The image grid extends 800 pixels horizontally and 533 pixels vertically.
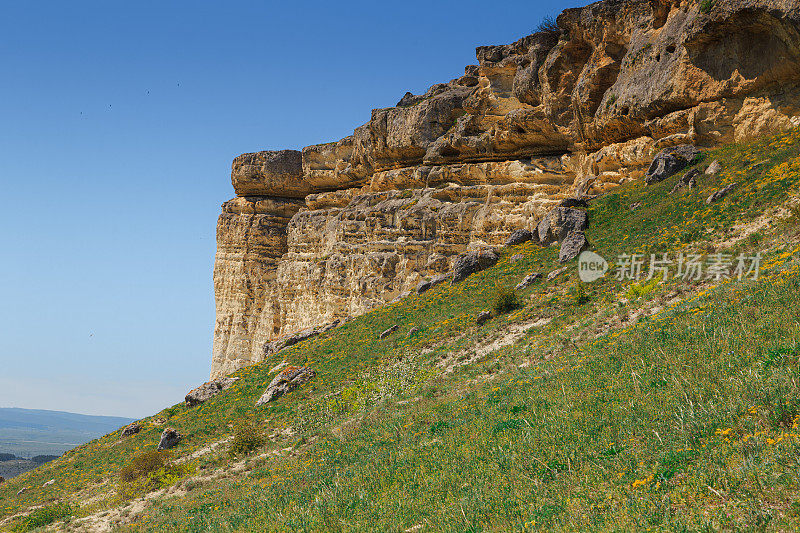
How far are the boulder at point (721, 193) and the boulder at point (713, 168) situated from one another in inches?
108

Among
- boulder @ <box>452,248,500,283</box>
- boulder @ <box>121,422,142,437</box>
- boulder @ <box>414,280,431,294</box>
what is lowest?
boulder @ <box>121,422,142,437</box>

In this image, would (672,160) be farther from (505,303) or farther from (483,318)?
(483,318)

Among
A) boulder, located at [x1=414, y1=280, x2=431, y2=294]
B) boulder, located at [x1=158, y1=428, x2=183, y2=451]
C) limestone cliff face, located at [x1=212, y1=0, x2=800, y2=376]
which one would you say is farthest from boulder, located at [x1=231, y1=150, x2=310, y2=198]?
boulder, located at [x1=158, y1=428, x2=183, y2=451]

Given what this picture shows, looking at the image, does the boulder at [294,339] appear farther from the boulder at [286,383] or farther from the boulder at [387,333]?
the boulder at [286,383]

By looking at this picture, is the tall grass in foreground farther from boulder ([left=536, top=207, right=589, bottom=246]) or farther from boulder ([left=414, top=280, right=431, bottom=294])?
boulder ([left=414, top=280, right=431, bottom=294])

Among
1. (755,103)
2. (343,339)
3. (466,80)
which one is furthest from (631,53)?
(343,339)

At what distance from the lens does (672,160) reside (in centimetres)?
2792

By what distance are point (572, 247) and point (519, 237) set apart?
26.3ft

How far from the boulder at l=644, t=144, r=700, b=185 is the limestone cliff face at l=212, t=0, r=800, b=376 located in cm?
99

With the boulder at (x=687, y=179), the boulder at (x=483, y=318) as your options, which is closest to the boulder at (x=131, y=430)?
the boulder at (x=483, y=318)

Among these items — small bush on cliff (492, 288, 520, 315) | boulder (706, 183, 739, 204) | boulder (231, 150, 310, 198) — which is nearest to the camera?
boulder (706, 183, 739, 204)

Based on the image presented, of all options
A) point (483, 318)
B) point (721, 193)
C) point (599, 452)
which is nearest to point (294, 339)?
point (483, 318)

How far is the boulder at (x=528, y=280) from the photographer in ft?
82.9

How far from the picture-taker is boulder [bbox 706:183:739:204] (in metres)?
22.0
